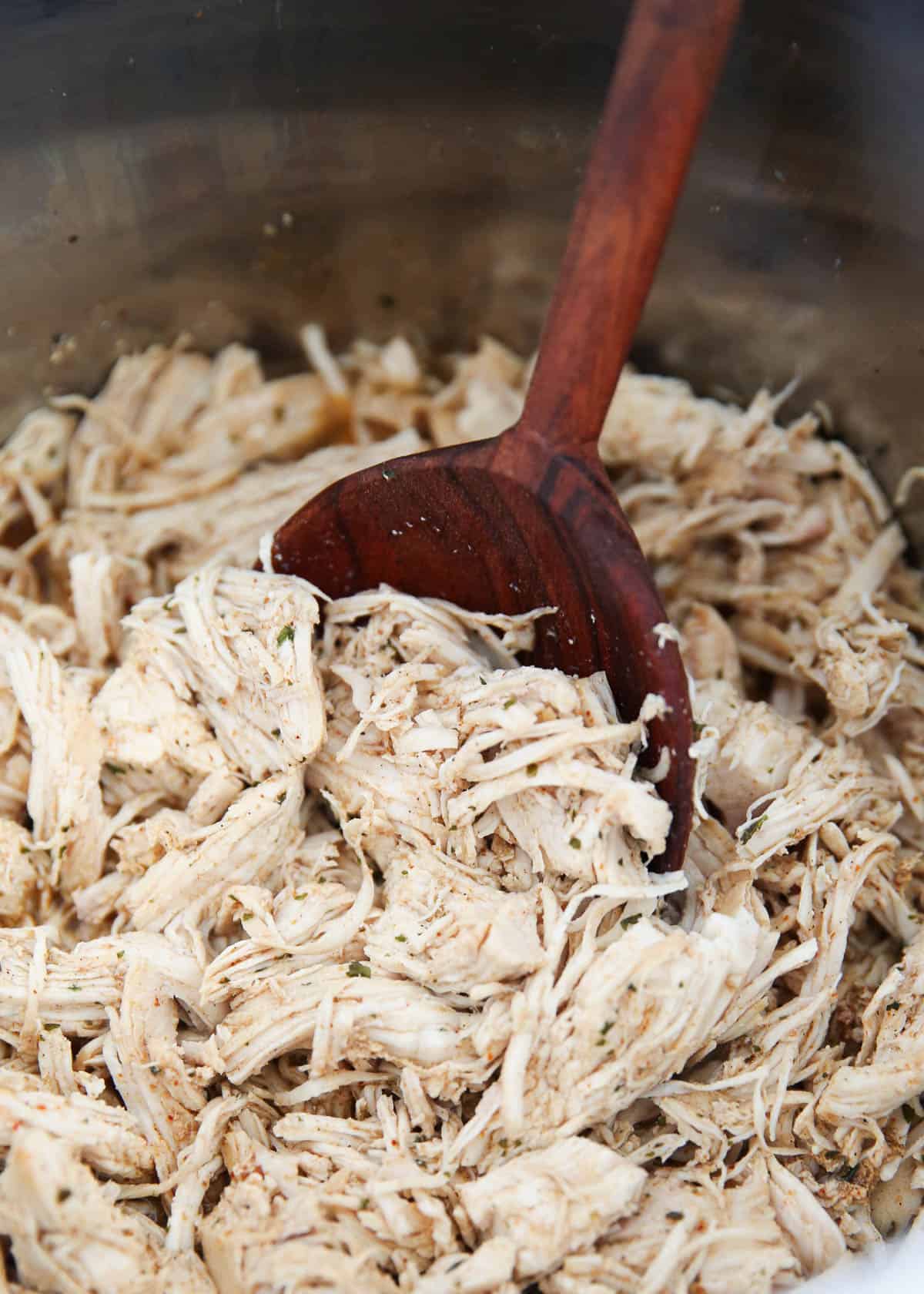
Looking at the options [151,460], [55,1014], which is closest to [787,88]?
[151,460]

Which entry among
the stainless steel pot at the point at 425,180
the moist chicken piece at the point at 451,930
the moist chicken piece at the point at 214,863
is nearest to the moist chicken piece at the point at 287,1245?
the moist chicken piece at the point at 451,930

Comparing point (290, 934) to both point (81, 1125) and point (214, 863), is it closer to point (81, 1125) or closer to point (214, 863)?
point (214, 863)

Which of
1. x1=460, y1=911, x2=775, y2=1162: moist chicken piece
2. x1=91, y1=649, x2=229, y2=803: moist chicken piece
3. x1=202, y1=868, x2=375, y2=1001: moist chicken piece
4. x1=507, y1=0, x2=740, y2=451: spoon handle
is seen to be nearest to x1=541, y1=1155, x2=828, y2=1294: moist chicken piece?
x1=460, y1=911, x2=775, y2=1162: moist chicken piece

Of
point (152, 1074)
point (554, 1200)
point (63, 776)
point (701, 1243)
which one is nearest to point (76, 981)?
point (152, 1074)

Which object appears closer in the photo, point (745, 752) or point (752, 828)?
point (752, 828)

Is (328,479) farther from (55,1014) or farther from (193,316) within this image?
(55,1014)

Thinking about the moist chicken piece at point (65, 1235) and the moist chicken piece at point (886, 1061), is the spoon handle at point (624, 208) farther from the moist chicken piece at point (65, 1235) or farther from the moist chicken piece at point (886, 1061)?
the moist chicken piece at point (65, 1235)

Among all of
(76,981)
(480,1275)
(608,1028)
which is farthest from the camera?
(76,981)
